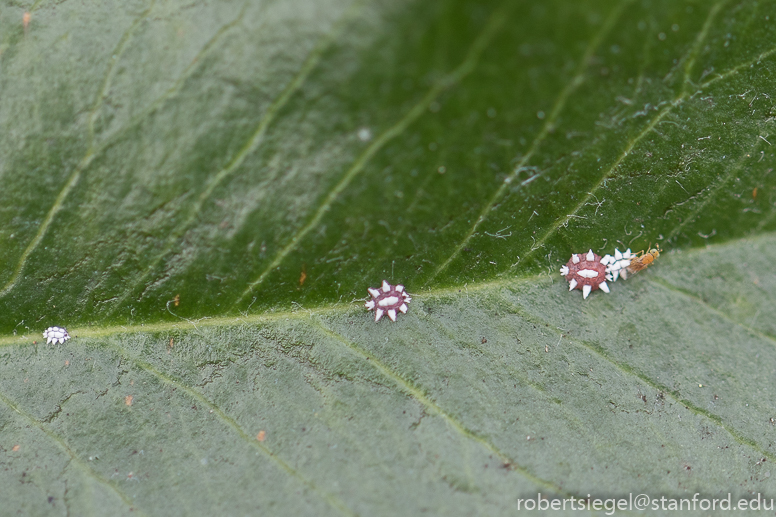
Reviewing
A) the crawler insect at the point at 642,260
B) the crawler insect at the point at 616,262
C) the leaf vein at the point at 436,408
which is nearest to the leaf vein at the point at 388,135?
the leaf vein at the point at 436,408

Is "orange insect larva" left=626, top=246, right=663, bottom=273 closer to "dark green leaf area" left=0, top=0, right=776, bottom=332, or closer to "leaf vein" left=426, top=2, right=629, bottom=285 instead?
"dark green leaf area" left=0, top=0, right=776, bottom=332

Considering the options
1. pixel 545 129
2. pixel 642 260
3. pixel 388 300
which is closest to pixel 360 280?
pixel 388 300

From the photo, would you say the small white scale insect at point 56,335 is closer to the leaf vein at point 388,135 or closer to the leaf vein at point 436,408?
the leaf vein at point 388,135

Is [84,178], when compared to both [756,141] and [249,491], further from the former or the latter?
[756,141]

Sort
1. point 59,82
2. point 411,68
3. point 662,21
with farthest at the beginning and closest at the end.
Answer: point 59,82, point 662,21, point 411,68

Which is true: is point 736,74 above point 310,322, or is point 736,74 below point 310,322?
above

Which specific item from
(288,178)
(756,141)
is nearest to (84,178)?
(288,178)

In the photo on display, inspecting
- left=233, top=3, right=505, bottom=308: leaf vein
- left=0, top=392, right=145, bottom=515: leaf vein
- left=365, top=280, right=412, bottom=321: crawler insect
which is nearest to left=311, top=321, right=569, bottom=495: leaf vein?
left=365, top=280, right=412, bottom=321: crawler insect
